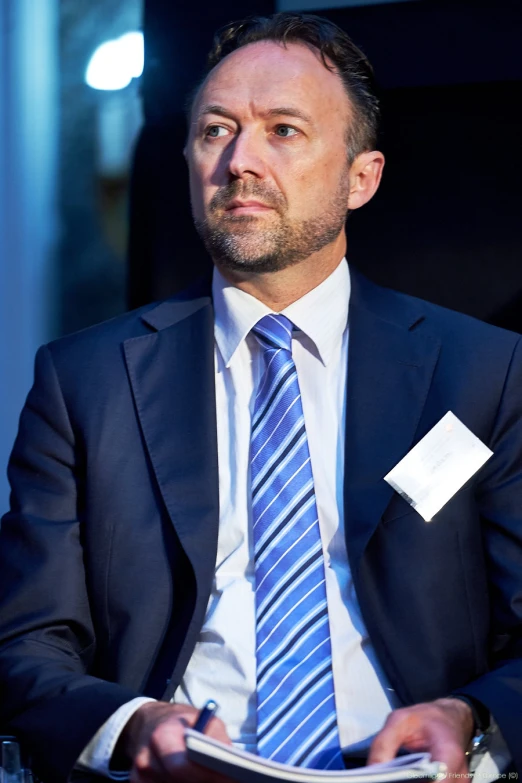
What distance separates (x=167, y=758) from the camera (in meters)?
1.33

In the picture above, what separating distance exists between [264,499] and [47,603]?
36 cm

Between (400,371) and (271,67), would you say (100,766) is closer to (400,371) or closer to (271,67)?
(400,371)

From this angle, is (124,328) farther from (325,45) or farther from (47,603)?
(325,45)

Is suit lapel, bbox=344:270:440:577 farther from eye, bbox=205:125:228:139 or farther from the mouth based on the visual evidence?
eye, bbox=205:125:228:139

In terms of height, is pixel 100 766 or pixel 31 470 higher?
pixel 31 470

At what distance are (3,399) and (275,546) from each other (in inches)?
41.4

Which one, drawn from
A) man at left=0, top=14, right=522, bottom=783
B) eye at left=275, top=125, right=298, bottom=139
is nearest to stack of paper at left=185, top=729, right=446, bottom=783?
man at left=0, top=14, right=522, bottom=783

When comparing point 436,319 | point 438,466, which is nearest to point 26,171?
point 436,319

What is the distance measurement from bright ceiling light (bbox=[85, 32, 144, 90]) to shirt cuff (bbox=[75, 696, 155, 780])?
1402mm

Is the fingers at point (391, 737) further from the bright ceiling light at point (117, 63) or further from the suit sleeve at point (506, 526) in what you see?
the bright ceiling light at point (117, 63)

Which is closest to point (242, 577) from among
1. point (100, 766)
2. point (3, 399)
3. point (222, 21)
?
point (100, 766)

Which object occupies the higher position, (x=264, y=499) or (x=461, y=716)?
(x=264, y=499)

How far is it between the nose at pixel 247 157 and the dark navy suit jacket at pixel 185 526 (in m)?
0.29

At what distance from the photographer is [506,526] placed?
1695 mm
